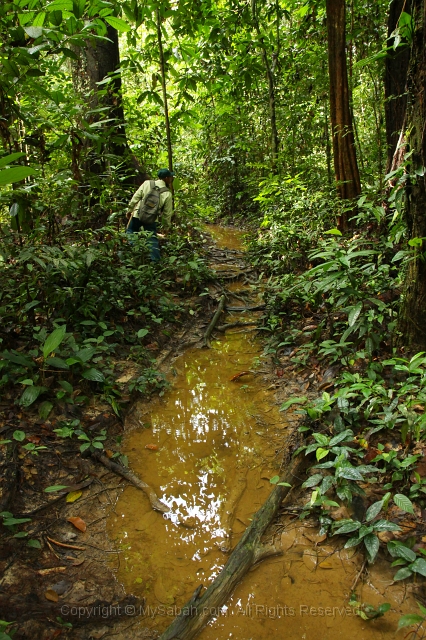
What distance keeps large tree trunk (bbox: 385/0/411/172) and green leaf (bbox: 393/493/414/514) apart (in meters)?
4.17

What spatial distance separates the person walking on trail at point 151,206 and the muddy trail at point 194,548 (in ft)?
11.5

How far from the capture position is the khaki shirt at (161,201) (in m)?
6.53

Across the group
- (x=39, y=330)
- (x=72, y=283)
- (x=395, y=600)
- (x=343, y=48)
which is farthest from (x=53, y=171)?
(x=395, y=600)

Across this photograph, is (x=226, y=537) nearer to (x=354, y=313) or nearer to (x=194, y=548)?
(x=194, y=548)

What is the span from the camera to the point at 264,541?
249 centimetres

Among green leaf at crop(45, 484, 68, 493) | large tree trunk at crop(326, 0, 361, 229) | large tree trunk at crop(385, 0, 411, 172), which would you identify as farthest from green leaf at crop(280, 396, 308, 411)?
large tree trunk at crop(385, 0, 411, 172)

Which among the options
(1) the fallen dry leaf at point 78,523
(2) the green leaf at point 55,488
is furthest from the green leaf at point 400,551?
(2) the green leaf at point 55,488

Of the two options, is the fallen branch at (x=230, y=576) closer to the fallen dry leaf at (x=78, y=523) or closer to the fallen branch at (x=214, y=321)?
the fallen dry leaf at (x=78, y=523)

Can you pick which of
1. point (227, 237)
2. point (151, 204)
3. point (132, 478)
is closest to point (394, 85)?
point (151, 204)

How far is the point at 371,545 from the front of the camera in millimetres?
2217

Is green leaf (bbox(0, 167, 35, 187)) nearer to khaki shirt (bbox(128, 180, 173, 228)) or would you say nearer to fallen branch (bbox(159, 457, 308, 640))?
fallen branch (bbox(159, 457, 308, 640))

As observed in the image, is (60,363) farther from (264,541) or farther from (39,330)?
(264,541)

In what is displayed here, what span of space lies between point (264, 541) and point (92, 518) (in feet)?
3.70

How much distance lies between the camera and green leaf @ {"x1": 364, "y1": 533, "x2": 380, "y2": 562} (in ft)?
7.16
